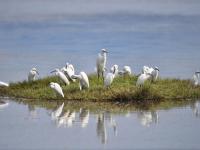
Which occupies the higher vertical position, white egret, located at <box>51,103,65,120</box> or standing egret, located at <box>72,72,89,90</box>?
standing egret, located at <box>72,72,89,90</box>

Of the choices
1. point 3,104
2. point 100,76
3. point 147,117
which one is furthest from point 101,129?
point 100,76

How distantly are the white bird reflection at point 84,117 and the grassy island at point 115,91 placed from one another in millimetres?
2500

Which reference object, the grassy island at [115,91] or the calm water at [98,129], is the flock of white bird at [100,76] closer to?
the grassy island at [115,91]

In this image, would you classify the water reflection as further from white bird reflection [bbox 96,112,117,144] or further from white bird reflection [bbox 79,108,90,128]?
white bird reflection [bbox 96,112,117,144]

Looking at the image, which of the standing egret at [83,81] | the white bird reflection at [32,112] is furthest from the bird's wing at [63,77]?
the white bird reflection at [32,112]

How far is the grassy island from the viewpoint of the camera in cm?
2453

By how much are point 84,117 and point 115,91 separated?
14.3 ft

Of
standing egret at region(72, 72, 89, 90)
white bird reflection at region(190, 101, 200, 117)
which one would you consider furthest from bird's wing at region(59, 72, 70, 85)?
white bird reflection at region(190, 101, 200, 117)

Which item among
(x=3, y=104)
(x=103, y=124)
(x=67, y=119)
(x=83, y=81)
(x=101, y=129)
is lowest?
(x=101, y=129)

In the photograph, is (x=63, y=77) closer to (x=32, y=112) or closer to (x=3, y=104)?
(x=3, y=104)

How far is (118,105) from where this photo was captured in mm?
23469

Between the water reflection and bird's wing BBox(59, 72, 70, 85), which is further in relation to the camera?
bird's wing BBox(59, 72, 70, 85)

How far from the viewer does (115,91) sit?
24609mm

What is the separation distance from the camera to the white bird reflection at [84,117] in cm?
1910
